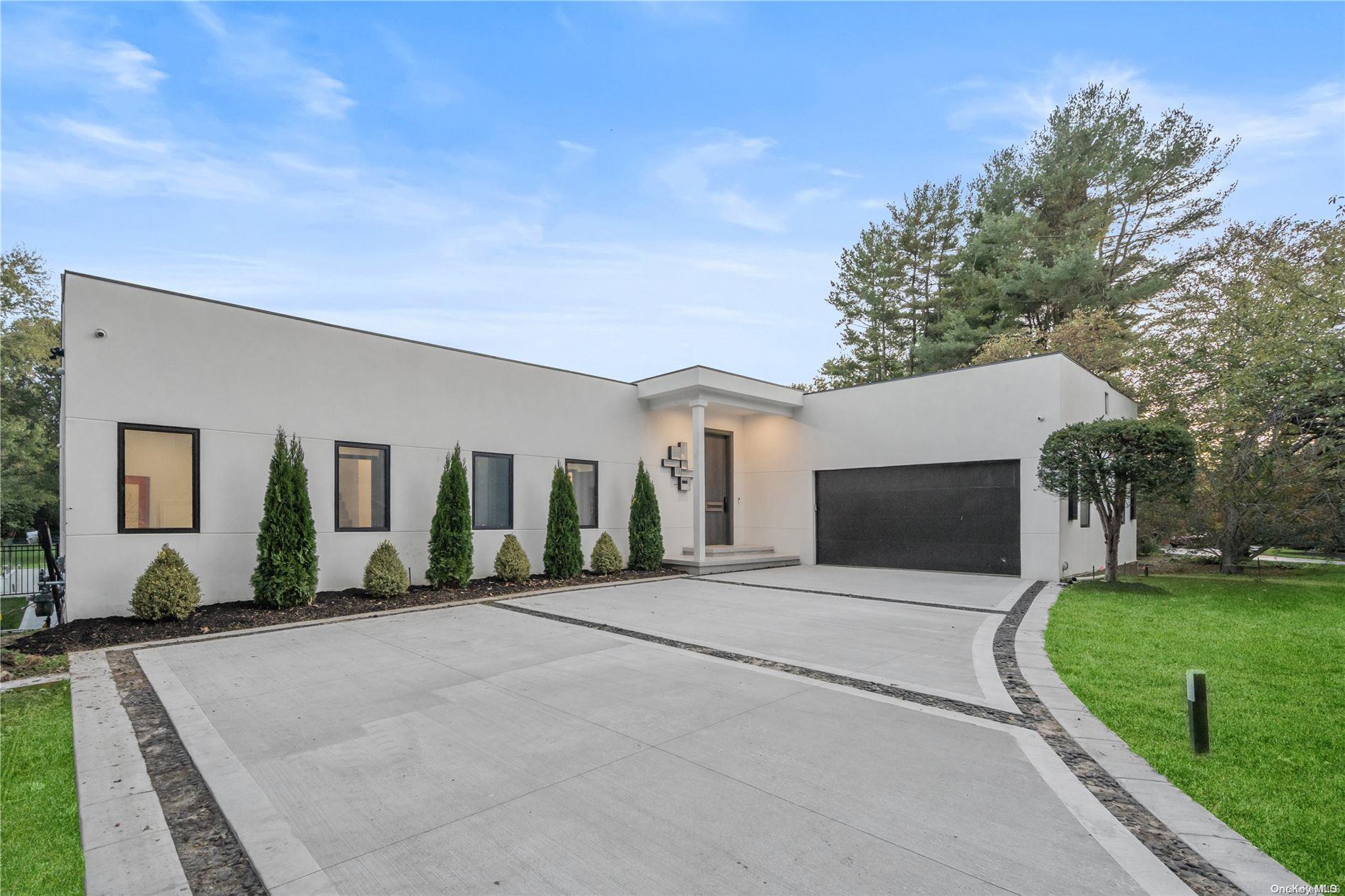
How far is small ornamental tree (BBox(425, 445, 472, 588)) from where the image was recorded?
9.30 m

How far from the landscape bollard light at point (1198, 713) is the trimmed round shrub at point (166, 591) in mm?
8814

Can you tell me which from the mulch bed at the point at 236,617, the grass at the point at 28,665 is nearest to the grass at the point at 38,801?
the grass at the point at 28,665

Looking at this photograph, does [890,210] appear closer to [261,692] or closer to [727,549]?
[727,549]

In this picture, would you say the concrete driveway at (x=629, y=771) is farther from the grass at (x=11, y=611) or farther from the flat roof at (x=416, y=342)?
the grass at (x=11, y=611)

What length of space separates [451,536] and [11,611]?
7.06 m

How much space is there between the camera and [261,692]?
14.7 ft

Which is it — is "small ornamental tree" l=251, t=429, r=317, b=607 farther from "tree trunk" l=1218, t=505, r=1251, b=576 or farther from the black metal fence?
"tree trunk" l=1218, t=505, r=1251, b=576

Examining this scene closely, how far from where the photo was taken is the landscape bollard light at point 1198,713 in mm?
3279

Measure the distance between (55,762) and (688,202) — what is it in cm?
1261

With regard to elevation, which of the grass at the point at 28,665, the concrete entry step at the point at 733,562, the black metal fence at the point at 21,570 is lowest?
the black metal fence at the point at 21,570

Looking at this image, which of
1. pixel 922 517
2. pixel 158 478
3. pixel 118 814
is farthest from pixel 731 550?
pixel 118 814

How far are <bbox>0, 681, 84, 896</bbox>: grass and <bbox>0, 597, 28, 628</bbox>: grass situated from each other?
5.48m

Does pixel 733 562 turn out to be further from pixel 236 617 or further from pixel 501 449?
pixel 236 617

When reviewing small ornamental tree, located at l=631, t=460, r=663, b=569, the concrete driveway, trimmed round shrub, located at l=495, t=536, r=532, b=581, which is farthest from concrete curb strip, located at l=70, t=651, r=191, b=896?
small ornamental tree, located at l=631, t=460, r=663, b=569
